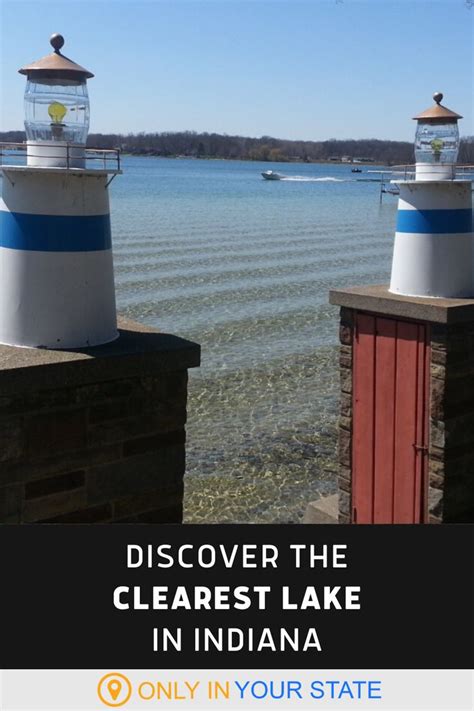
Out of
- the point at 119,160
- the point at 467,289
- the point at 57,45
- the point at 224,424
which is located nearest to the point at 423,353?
the point at 467,289

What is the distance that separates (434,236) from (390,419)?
1.87 m

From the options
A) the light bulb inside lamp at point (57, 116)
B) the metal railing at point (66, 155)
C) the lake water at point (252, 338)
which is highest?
the light bulb inside lamp at point (57, 116)

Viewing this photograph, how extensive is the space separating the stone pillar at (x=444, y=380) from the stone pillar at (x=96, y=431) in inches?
107

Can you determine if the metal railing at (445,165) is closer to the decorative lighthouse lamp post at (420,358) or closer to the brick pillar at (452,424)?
the decorative lighthouse lamp post at (420,358)

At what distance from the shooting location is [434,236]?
928 cm

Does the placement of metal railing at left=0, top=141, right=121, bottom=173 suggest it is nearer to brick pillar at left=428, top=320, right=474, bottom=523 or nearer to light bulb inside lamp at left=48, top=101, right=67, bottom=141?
light bulb inside lamp at left=48, top=101, right=67, bottom=141

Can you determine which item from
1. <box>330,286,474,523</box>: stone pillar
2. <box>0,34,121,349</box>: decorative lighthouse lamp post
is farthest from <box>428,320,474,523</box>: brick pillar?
<box>0,34,121,349</box>: decorative lighthouse lamp post

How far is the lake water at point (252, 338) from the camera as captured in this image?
13422mm

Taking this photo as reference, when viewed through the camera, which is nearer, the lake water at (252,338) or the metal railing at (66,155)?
the metal railing at (66,155)

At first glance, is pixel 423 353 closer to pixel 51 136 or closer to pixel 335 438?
pixel 51 136

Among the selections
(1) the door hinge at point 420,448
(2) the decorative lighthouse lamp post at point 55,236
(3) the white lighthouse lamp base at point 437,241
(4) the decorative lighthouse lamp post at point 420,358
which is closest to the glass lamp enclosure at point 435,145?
(4) the decorative lighthouse lamp post at point 420,358

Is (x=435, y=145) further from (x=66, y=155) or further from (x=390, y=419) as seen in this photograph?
(x=66, y=155)

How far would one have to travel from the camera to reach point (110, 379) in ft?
21.7

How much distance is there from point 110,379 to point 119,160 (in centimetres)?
161
